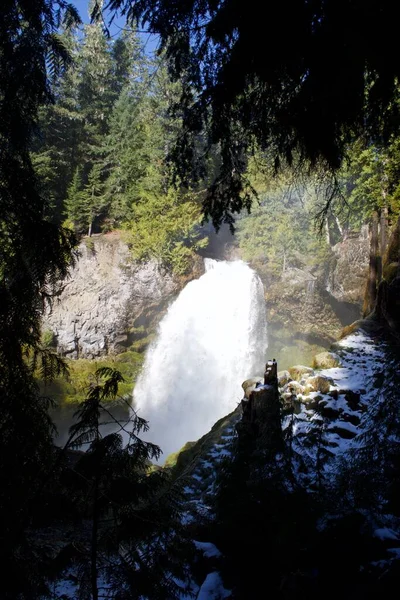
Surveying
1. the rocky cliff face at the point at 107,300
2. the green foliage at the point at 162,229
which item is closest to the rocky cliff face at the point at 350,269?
the green foliage at the point at 162,229

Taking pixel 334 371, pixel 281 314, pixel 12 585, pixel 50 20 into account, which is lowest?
pixel 12 585

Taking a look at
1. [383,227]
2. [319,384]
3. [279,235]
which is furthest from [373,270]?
[279,235]

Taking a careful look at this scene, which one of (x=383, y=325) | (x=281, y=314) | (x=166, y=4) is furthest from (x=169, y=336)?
(x=166, y=4)

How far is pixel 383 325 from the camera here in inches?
389

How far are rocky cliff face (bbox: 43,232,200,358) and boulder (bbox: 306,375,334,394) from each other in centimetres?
1298

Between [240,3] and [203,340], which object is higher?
[203,340]

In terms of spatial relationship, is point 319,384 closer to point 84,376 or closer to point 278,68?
point 278,68

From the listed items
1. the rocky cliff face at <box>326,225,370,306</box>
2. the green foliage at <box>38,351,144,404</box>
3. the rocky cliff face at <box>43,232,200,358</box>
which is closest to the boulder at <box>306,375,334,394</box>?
the green foliage at <box>38,351,144,404</box>

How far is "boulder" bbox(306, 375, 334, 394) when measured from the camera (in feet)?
22.1

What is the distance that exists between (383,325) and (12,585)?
411 inches

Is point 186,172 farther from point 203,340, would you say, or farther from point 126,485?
point 203,340

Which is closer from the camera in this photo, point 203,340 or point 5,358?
point 5,358

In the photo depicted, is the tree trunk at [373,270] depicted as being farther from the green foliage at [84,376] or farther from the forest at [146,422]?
the green foliage at [84,376]

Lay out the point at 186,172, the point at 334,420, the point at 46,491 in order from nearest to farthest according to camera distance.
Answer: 1. the point at 46,491
2. the point at 186,172
3. the point at 334,420
